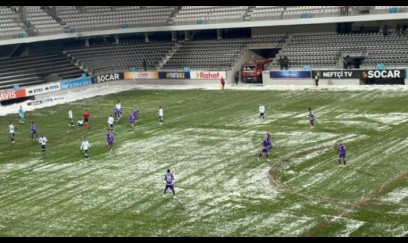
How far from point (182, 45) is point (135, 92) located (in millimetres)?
12052

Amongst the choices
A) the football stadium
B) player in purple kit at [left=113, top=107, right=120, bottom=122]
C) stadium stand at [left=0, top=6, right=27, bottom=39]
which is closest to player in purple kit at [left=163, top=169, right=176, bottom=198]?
the football stadium

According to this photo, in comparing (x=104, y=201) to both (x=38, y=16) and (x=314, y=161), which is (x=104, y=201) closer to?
(x=314, y=161)

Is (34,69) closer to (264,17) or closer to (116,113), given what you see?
(116,113)

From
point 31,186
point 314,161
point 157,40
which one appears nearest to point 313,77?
→ point 157,40

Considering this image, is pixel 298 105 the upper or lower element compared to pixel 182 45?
lower

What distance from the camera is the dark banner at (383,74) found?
49938 mm

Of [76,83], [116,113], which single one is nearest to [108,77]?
[76,83]

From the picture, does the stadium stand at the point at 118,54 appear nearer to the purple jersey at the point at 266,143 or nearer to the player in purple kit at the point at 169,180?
the purple jersey at the point at 266,143

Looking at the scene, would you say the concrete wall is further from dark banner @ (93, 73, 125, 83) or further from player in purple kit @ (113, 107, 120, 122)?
player in purple kit @ (113, 107, 120, 122)

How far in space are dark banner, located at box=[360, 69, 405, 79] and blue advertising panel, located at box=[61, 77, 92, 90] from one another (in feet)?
89.0

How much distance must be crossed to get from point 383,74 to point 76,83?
29329mm

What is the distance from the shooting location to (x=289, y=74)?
55062 mm

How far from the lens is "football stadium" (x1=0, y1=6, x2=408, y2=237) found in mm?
20375

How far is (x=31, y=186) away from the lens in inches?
1015
